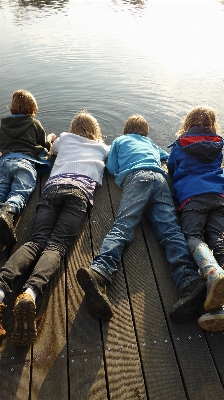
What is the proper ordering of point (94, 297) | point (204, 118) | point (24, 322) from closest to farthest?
1. point (24, 322)
2. point (94, 297)
3. point (204, 118)

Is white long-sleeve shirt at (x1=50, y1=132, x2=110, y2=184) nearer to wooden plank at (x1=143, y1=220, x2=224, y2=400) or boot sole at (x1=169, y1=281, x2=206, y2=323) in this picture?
wooden plank at (x1=143, y1=220, x2=224, y2=400)

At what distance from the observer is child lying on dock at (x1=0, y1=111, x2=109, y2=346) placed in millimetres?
2387

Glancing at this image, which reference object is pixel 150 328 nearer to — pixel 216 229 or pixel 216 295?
pixel 216 295

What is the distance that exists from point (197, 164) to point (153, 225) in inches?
29.7

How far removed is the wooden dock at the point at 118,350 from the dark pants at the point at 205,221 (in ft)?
1.21

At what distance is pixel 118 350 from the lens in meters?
2.43

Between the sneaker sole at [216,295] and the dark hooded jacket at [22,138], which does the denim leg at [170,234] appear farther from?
the dark hooded jacket at [22,138]

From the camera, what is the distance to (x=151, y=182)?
11.4 feet

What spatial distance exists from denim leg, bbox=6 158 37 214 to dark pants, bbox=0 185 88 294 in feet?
0.90

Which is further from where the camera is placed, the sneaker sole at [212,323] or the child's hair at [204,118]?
the child's hair at [204,118]

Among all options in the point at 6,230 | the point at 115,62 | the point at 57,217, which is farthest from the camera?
the point at 115,62

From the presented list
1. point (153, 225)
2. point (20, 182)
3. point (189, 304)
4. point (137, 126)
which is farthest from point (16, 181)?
point (189, 304)

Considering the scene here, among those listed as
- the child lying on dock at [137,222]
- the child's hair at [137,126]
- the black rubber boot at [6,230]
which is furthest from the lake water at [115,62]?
the black rubber boot at [6,230]

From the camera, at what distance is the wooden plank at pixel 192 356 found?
2.24 meters
